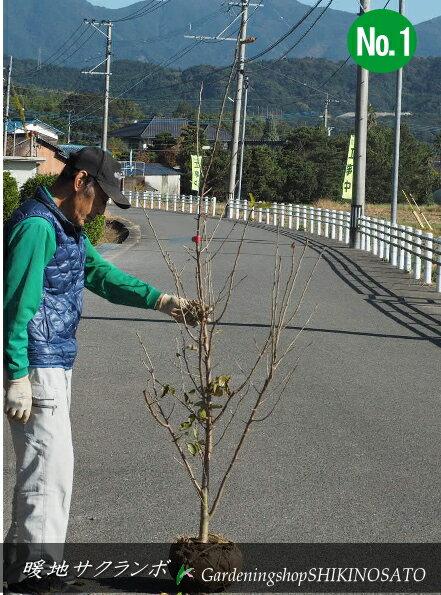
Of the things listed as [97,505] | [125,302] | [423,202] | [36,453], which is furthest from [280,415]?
[423,202]

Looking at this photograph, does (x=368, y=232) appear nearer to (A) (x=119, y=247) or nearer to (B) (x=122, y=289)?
(A) (x=119, y=247)

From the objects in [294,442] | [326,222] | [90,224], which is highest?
[90,224]

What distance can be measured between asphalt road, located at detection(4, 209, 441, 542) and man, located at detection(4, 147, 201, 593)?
37.1 inches

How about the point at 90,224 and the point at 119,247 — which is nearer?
the point at 90,224

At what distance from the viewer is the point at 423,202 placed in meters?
93.1

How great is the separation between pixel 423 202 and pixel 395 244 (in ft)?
238

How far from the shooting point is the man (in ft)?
13.3

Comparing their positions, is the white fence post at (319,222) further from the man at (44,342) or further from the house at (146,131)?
the house at (146,131)

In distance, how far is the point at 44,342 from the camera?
13.9 ft

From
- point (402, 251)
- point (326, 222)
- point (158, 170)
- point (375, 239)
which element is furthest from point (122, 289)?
point (158, 170)

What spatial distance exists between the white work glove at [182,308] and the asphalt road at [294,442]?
1.15m

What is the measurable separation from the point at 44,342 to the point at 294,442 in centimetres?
336

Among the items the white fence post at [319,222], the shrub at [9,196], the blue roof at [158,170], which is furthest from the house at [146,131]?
the shrub at [9,196]

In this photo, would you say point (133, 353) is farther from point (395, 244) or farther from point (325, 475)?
point (395, 244)
